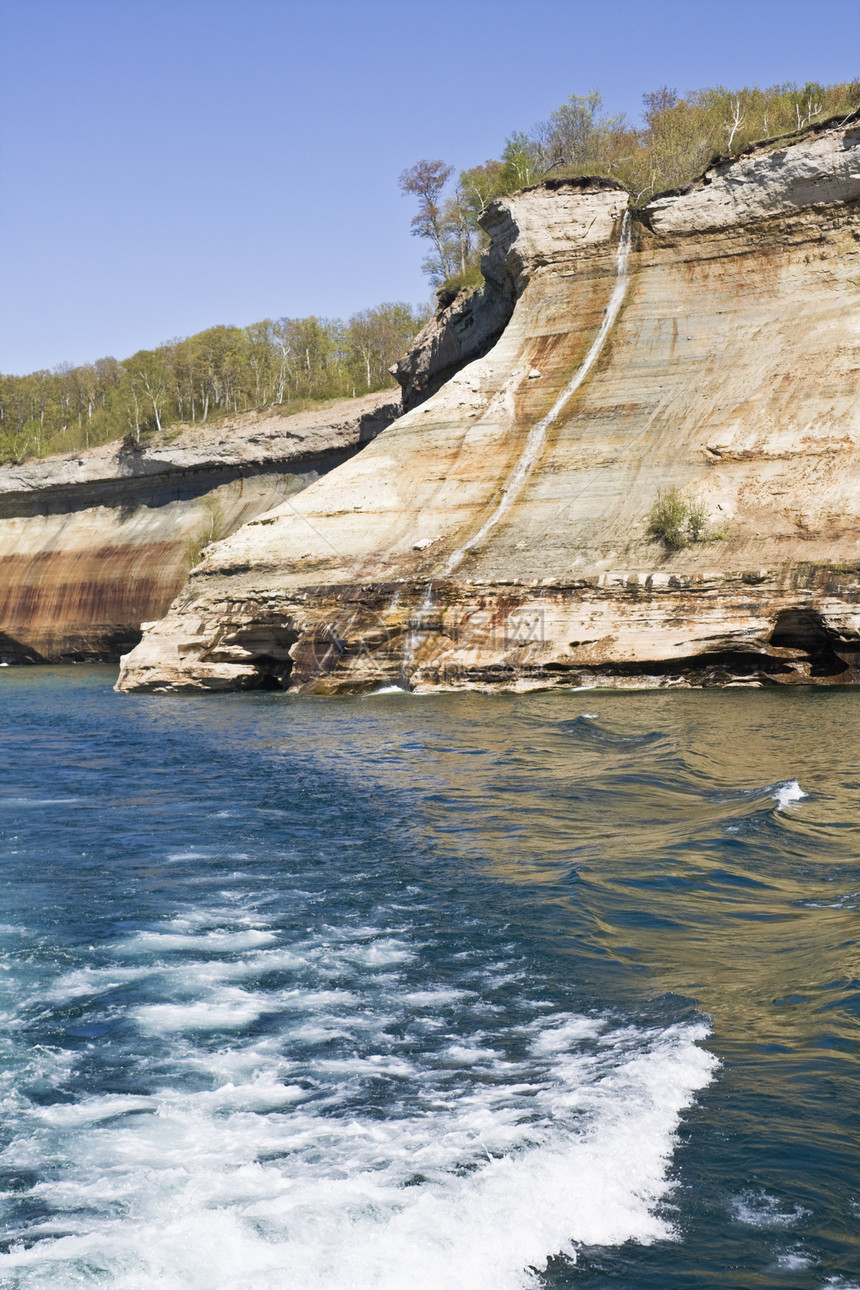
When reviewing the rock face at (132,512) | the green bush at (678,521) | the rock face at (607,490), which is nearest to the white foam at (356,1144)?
the rock face at (607,490)

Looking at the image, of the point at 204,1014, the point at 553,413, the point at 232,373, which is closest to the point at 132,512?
the point at 232,373

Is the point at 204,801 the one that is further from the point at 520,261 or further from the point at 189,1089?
the point at 520,261

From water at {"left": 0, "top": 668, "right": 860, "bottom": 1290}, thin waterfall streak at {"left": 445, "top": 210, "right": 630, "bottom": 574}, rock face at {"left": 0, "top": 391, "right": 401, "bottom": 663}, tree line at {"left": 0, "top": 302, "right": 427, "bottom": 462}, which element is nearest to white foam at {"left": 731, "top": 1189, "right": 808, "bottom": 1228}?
water at {"left": 0, "top": 668, "right": 860, "bottom": 1290}

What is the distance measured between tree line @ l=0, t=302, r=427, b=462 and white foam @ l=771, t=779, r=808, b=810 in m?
51.8

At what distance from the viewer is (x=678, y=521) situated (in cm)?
2245

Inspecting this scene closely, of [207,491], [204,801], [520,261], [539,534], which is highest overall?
[520,261]

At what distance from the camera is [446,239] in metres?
53.9

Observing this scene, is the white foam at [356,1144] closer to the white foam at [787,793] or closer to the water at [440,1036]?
the water at [440,1036]

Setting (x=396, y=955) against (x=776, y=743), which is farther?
(x=776, y=743)

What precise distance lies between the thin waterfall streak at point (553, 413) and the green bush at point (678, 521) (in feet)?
14.0

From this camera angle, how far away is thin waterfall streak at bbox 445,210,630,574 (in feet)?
83.1

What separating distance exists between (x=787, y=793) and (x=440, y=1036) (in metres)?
5.94

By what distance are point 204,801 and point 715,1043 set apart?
311 inches

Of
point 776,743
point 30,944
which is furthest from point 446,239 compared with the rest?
point 30,944
